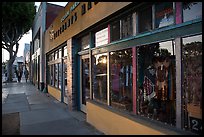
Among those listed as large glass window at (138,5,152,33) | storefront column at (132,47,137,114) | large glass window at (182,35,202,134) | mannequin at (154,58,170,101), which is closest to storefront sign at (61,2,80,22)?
large glass window at (138,5,152,33)

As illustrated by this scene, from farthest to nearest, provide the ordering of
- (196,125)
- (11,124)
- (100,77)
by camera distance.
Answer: (11,124)
(100,77)
(196,125)

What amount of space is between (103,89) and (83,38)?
7.96 feet

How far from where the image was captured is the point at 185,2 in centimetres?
337

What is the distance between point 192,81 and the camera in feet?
10.7

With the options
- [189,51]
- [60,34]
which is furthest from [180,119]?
[60,34]

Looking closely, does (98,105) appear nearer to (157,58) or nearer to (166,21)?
(157,58)

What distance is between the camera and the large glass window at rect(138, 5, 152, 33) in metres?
4.17

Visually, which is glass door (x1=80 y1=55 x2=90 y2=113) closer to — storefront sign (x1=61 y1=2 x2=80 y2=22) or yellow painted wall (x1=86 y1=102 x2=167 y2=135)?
yellow painted wall (x1=86 y1=102 x2=167 y2=135)

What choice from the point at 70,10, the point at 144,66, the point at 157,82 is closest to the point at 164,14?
the point at 144,66

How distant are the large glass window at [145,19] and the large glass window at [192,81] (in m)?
1.00

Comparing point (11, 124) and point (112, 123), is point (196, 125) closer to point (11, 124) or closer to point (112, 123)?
point (112, 123)

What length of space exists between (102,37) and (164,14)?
2.53 m

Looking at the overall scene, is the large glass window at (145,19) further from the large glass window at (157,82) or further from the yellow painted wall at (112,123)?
the yellow painted wall at (112,123)

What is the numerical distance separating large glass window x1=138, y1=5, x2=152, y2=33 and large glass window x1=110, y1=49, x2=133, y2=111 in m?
0.55
